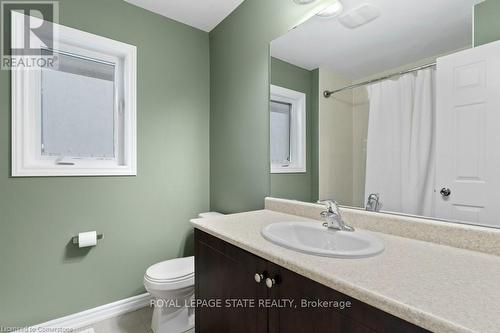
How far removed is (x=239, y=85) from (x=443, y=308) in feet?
6.05

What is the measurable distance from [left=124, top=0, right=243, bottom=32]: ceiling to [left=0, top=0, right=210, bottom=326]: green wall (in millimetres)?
78

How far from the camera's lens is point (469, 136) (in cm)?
88

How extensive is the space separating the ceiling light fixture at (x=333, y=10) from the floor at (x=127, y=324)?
7.29 feet

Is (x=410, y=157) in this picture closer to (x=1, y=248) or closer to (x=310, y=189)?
(x=310, y=189)

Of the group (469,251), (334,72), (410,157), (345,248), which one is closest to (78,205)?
(345,248)

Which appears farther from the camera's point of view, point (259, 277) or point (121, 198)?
point (121, 198)

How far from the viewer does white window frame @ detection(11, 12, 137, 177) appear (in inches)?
59.5

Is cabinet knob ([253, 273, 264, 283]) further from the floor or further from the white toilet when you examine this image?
the floor

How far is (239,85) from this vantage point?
6.52 feet

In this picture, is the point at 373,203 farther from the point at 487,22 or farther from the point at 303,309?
the point at 487,22

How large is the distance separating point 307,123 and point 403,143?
58cm

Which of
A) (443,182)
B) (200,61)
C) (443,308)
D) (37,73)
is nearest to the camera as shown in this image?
(443,308)

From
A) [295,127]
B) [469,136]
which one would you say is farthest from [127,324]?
[469,136]

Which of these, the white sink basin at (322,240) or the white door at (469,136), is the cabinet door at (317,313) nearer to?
the white sink basin at (322,240)
